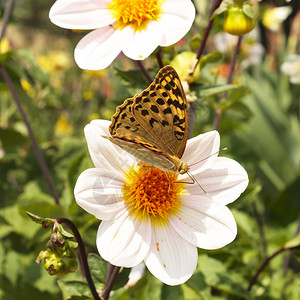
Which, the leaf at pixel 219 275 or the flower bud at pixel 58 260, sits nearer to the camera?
the flower bud at pixel 58 260

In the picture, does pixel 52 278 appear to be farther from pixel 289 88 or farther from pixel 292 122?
pixel 289 88

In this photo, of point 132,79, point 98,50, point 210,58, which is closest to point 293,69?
point 210,58

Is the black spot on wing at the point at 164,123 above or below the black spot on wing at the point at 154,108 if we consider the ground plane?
below

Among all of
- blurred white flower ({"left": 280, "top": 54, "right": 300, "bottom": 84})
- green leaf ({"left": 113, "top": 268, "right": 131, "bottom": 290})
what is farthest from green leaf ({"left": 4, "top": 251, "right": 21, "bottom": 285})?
blurred white flower ({"left": 280, "top": 54, "right": 300, "bottom": 84})

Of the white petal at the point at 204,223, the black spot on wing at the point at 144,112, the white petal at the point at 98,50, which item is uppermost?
the white petal at the point at 98,50

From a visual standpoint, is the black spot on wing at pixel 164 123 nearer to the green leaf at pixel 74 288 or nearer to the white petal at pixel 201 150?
the white petal at pixel 201 150

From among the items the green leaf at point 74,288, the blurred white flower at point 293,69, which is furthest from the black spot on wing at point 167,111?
the blurred white flower at point 293,69

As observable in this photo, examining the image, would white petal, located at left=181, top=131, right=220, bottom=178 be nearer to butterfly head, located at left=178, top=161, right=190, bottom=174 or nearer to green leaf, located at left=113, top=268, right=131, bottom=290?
butterfly head, located at left=178, top=161, right=190, bottom=174
